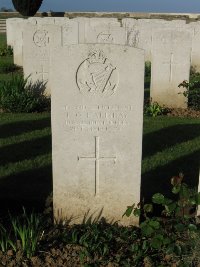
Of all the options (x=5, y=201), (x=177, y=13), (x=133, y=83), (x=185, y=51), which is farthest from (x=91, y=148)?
(x=177, y=13)

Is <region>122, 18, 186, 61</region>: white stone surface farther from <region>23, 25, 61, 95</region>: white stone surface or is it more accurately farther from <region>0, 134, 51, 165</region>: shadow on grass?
<region>0, 134, 51, 165</region>: shadow on grass

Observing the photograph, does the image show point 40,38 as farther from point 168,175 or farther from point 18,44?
point 18,44

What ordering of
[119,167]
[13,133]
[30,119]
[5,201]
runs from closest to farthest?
[119,167], [5,201], [13,133], [30,119]

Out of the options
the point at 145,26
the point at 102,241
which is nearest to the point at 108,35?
the point at 145,26

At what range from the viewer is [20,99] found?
344 inches

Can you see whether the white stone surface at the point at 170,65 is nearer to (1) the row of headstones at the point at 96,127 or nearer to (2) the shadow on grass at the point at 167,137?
(2) the shadow on grass at the point at 167,137

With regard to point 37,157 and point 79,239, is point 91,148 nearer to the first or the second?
point 79,239

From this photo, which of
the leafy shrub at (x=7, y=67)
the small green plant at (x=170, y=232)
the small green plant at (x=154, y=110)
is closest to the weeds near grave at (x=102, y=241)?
the small green plant at (x=170, y=232)

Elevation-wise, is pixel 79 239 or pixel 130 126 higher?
pixel 130 126

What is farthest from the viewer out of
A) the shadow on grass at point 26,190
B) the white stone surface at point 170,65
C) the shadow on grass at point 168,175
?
the white stone surface at point 170,65

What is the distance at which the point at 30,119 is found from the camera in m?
8.23

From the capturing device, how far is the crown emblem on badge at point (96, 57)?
13.1 ft

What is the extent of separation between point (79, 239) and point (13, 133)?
12.2ft

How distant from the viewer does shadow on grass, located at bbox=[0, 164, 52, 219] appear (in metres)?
4.85
